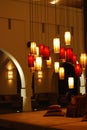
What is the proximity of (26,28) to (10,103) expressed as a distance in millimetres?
4046

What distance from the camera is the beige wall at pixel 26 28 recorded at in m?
15.6

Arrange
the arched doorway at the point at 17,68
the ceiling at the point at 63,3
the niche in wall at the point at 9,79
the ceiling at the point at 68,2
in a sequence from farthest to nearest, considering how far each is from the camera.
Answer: the niche in wall at the point at 9,79 → the ceiling at the point at 63,3 → the ceiling at the point at 68,2 → the arched doorway at the point at 17,68

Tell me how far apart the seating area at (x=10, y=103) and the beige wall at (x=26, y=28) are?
520mm

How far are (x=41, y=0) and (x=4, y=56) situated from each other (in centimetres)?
355

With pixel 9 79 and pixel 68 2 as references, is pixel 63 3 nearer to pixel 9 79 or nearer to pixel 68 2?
pixel 68 2

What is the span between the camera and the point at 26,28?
1630cm

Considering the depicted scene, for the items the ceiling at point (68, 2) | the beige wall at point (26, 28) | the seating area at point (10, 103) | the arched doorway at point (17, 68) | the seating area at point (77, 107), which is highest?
the ceiling at point (68, 2)

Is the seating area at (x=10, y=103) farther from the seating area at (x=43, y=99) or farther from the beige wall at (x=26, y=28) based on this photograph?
the seating area at (x=43, y=99)

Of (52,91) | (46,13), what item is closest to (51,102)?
(52,91)

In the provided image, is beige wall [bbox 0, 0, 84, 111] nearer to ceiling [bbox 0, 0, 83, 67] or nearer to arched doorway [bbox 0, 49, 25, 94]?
arched doorway [bbox 0, 49, 25, 94]

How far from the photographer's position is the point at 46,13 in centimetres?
1689

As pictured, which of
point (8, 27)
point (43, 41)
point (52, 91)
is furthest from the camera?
point (52, 91)

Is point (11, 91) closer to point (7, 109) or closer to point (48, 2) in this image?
point (7, 109)

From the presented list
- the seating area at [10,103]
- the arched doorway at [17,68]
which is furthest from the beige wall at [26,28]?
the seating area at [10,103]
